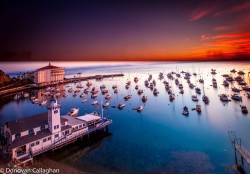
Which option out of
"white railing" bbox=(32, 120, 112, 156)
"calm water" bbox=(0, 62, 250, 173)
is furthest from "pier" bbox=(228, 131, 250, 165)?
"white railing" bbox=(32, 120, 112, 156)

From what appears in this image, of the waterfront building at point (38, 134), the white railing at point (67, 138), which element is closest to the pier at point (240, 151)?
the white railing at point (67, 138)

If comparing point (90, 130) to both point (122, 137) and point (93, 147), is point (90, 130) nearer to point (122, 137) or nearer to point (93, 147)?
point (93, 147)

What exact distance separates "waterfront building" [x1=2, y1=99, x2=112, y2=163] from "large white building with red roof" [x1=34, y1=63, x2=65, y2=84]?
2795 inches

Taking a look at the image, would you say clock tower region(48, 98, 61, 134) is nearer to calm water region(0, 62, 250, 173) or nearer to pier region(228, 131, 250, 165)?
calm water region(0, 62, 250, 173)

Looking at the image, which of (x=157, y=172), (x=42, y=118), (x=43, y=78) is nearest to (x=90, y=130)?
(x=42, y=118)

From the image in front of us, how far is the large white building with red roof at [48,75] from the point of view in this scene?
92.4 m

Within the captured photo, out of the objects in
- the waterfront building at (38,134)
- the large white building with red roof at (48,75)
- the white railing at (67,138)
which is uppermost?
the large white building with red roof at (48,75)

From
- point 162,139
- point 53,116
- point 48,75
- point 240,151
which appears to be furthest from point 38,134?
point 48,75

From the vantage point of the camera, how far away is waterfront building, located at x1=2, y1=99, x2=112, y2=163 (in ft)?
73.8

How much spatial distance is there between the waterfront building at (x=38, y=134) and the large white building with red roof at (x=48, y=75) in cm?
7099

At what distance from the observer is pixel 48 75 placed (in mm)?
97312

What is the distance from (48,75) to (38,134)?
79022 millimetres

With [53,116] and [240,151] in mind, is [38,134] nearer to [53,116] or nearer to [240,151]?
[53,116]

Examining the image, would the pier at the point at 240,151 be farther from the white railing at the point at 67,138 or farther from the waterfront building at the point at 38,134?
the waterfront building at the point at 38,134
